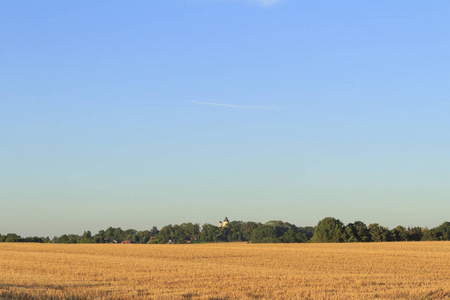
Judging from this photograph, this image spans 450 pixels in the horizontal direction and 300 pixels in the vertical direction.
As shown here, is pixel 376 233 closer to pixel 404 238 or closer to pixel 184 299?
pixel 404 238

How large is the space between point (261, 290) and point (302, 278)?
17.7ft

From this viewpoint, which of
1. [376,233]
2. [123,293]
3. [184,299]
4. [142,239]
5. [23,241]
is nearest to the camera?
[184,299]

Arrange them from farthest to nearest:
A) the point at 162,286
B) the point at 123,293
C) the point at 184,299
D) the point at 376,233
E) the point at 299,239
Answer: the point at 299,239 → the point at 376,233 → the point at 162,286 → the point at 123,293 → the point at 184,299

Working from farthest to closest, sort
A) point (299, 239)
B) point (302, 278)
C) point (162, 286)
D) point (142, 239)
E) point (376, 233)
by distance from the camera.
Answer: point (142, 239) < point (299, 239) < point (376, 233) < point (302, 278) < point (162, 286)

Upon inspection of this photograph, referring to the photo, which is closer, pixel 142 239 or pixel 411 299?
pixel 411 299

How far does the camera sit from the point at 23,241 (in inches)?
4702

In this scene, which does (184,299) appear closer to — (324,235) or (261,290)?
(261,290)

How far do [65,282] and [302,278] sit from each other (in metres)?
11.6

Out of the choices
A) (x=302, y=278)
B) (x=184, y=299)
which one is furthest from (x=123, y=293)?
(x=302, y=278)

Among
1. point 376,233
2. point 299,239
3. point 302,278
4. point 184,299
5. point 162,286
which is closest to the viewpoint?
point 184,299

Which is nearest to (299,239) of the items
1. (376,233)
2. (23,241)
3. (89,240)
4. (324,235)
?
(324,235)

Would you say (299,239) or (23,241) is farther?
(23,241)

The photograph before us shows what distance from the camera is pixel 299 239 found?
364 ft

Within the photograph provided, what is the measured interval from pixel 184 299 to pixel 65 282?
8509 mm
